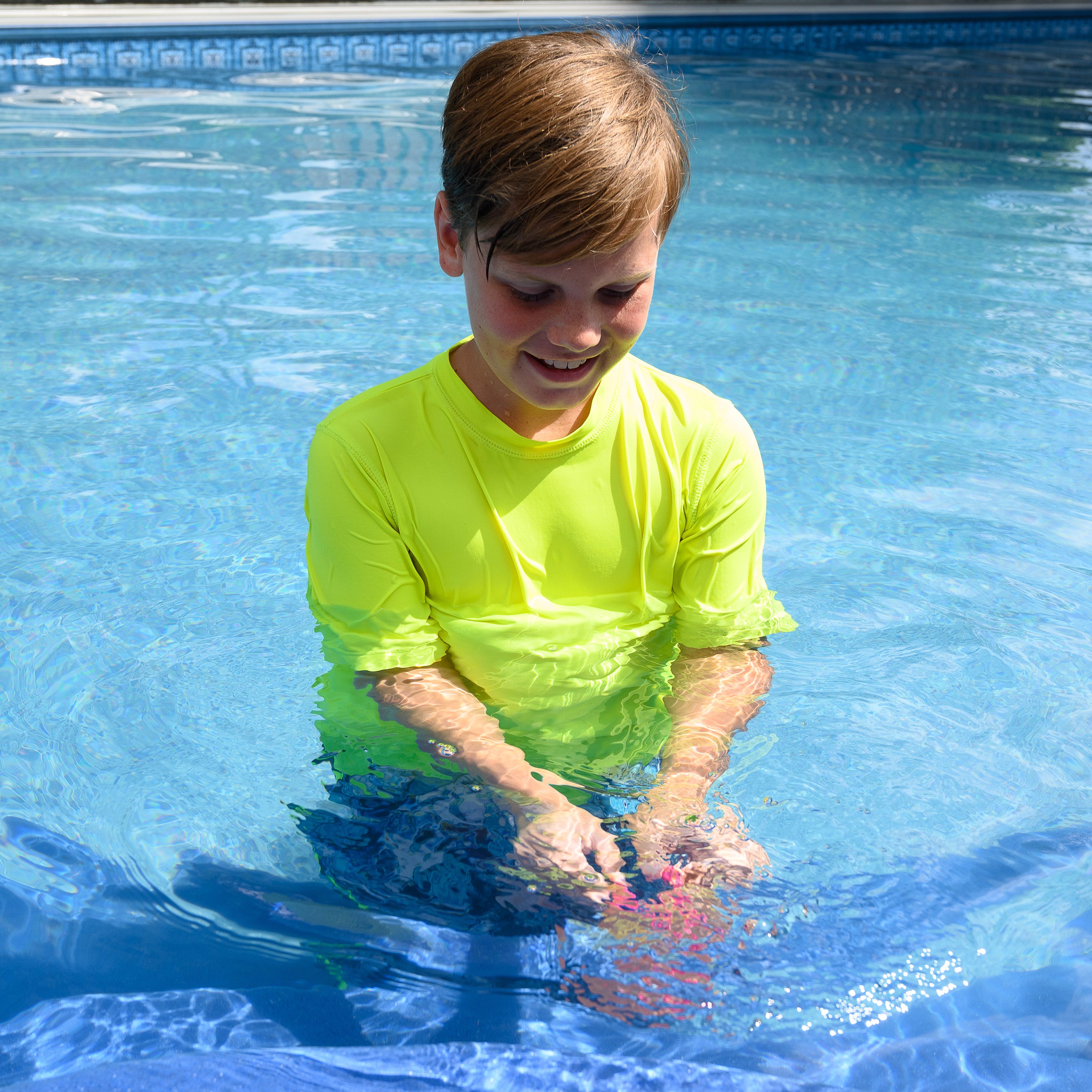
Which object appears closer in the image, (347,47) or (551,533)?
(551,533)

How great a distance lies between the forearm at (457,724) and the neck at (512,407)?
46cm

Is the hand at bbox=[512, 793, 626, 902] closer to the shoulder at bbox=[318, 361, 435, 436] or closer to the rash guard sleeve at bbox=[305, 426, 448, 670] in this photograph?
the rash guard sleeve at bbox=[305, 426, 448, 670]

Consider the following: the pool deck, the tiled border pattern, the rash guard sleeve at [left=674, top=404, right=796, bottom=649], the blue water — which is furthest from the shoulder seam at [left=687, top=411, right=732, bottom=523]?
the pool deck

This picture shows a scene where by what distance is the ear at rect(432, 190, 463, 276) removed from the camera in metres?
1.73

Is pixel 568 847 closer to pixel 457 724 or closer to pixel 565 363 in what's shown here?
pixel 457 724

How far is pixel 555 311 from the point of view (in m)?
1.68

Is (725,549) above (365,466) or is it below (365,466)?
below

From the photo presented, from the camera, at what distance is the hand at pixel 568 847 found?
1840mm

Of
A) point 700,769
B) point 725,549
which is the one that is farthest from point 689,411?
point 700,769

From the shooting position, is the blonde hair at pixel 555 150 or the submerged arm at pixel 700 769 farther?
the submerged arm at pixel 700 769

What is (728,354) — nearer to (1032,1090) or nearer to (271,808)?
(271,808)

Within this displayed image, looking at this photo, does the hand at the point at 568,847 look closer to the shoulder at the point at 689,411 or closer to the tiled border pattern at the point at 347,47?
the shoulder at the point at 689,411

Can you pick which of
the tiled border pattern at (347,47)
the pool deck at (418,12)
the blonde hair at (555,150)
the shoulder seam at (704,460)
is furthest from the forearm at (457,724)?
the pool deck at (418,12)

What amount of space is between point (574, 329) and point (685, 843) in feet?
2.89
